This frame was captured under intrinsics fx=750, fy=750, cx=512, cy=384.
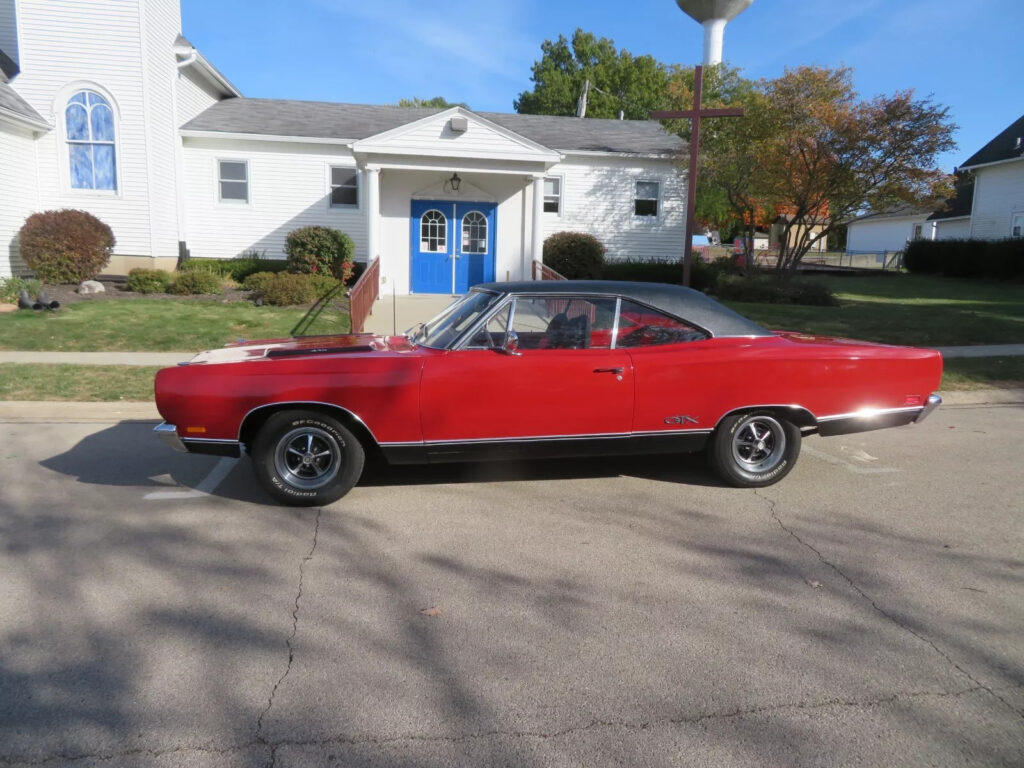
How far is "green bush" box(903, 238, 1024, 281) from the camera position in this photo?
28094mm

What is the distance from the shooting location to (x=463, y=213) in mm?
18766

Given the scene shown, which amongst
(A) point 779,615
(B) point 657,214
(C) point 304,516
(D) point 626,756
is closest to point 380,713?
(D) point 626,756

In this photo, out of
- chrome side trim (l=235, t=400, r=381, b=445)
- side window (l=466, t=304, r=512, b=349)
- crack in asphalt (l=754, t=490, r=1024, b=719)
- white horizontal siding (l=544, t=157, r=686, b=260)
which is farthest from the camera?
white horizontal siding (l=544, t=157, r=686, b=260)

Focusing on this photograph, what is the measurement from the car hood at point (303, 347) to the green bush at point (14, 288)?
36.4 ft

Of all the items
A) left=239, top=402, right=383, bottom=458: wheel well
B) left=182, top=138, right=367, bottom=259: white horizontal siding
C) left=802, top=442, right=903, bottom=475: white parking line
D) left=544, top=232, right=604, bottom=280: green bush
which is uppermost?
left=182, top=138, right=367, bottom=259: white horizontal siding

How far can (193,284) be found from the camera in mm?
16094

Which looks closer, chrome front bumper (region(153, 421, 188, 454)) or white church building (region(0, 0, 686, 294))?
chrome front bumper (region(153, 421, 188, 454))

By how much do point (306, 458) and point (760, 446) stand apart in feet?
10.6

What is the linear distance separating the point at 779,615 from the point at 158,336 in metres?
10.4

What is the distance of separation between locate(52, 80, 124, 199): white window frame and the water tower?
19288 mm

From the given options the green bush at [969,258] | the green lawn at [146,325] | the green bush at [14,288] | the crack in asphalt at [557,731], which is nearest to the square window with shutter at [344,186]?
the green lawn at [146,325]

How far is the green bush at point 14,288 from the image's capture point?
14.2 metres

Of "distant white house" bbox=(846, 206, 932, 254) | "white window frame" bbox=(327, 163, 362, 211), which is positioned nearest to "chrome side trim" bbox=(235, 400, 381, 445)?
"white window frame" bbox=(327, 163, 362, 211)

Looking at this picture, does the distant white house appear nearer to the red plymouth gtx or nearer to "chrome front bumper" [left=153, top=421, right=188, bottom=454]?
the red plymouth gtx
